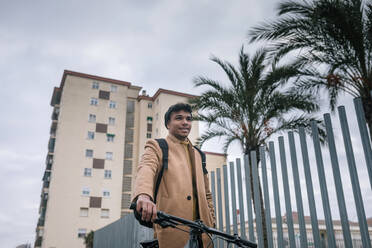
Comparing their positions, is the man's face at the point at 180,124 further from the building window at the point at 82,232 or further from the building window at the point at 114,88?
the building window at the point at 114,88

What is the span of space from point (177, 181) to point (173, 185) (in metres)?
0.04

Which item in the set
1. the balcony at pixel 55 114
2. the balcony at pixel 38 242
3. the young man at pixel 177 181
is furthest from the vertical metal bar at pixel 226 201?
the balcony at pixel 55 114

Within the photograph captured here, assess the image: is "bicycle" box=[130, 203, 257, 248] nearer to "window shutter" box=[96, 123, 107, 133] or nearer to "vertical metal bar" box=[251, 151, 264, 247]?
"vertical metal bar" box=[251, 151, 264, 247]

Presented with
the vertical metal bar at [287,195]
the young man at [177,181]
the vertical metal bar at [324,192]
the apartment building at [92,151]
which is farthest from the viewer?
the apartment building at [92,151]

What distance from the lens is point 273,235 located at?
456 cm

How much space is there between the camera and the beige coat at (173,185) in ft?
7.32

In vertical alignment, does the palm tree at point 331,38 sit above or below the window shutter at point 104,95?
below

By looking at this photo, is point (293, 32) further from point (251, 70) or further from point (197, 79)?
point (197, 79)

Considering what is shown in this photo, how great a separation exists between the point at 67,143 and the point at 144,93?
47.9 feet

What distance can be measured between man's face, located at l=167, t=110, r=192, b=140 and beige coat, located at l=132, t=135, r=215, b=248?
78mm

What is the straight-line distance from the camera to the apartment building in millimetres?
34812

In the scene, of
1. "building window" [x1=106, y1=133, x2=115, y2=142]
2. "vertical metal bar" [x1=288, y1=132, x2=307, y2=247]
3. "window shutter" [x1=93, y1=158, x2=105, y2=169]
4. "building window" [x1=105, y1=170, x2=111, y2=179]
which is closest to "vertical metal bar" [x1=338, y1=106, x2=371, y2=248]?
"vertical metal bar" [x1=288, y1=132, x2=307, y2=247]

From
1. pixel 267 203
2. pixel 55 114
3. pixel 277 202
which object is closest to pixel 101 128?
pixel 55 114

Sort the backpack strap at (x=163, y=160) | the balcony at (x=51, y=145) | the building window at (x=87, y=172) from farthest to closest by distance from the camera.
Result: the balcony at (x=51, y=145)
the building window at (x=87, y=172)
the backpack strap at (x=163, y=160)
